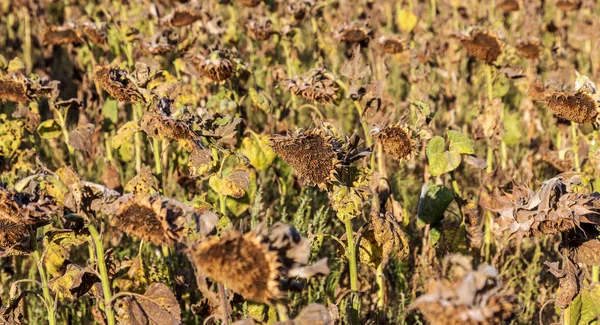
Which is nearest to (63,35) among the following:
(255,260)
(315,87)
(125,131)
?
(125,131)

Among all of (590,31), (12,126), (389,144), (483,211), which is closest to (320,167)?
(389,144)

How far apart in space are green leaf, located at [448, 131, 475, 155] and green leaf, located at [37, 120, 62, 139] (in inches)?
62.5

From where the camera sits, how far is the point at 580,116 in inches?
84.3

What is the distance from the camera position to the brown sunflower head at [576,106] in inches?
84.0

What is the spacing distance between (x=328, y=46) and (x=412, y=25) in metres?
0.65

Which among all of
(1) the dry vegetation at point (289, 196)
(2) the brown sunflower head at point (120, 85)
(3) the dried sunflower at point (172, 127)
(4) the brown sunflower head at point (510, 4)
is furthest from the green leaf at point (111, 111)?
(4) the brown sunflower head at point (510, 4)

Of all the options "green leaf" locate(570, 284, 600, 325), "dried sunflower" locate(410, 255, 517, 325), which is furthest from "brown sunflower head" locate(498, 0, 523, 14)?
"dried sunflower" locate(410, 255, 517, 325)

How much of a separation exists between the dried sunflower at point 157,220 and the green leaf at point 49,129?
1.48 metres

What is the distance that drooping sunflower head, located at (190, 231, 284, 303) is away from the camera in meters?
1.29

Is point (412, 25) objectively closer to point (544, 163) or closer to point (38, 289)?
point (544, 163)

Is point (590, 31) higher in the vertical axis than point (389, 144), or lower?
lower

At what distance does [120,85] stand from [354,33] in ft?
5.85

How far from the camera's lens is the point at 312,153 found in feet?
5.79

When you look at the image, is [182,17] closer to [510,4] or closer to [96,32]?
[96,32]
